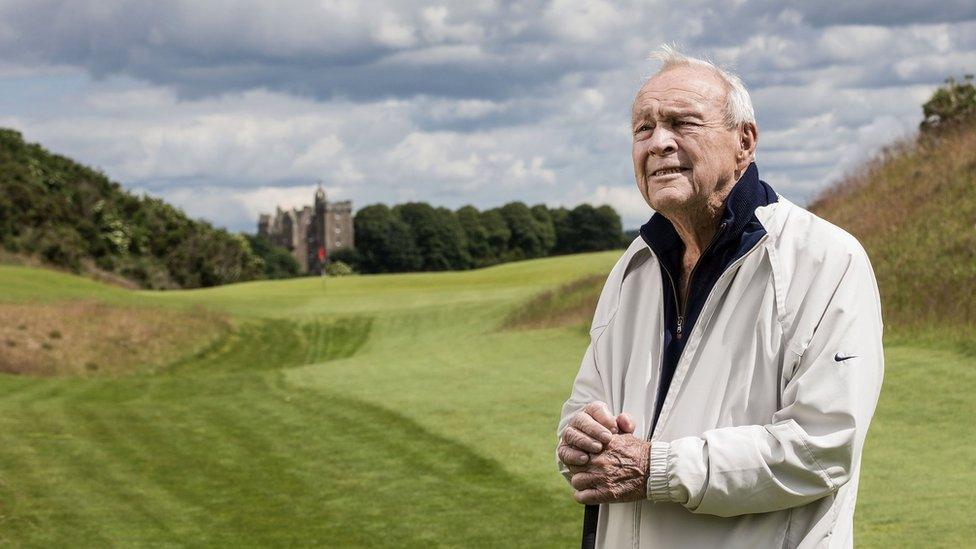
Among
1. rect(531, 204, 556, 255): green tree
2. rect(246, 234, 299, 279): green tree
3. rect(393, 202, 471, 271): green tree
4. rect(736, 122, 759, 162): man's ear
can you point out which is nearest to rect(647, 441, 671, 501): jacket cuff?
rect(736, 122, 759, 162): man's ear

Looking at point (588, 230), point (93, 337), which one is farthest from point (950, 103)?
point (588, 230)

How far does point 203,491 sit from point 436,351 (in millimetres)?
12869

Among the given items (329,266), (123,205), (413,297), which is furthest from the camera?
(329,266)

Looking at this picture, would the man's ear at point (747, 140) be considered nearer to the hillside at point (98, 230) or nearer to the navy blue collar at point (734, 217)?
the navy blue collar at point (734, 217)

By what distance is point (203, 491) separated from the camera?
441 inches

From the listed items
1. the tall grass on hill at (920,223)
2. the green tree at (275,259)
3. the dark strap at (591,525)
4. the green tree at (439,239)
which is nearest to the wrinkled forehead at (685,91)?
the dark strap at (591,525)

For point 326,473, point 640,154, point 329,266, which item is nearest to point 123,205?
point 329,266

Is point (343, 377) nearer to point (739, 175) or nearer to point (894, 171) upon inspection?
point (894, 171)

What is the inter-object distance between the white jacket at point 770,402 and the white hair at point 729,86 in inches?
9.8

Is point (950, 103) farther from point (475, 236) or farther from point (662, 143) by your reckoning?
point (475, 236)

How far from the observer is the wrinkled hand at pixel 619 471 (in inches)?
116

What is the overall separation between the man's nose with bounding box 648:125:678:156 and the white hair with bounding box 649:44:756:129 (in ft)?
0.50

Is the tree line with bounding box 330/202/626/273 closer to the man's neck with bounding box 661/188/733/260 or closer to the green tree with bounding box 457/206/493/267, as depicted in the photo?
the green tree with bounding box 457/206/493/267

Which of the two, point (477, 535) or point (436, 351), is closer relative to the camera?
point (477, 535)
